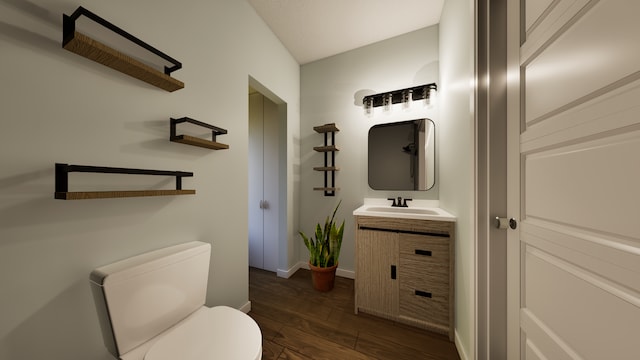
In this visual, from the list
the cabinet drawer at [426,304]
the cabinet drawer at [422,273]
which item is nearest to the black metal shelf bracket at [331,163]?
the cabinet drawer at [422,273]

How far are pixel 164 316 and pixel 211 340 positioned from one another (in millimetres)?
278

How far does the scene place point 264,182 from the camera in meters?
2.43

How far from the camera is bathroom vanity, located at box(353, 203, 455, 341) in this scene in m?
1.42

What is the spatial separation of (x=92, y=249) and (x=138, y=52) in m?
0.96

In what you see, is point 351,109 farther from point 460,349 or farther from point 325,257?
point 460,349

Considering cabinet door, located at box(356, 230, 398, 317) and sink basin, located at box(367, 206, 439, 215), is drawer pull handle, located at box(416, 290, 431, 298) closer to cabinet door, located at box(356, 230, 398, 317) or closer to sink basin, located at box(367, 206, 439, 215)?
cabinet door, located at box(356, 230, 398, 317)

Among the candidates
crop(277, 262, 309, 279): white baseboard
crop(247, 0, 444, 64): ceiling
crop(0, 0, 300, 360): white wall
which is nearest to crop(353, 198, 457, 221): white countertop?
crop(277, 262, 309, 279): white baseboard

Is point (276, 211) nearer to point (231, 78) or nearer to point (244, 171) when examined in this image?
point (244, 171)

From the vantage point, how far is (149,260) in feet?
2.94

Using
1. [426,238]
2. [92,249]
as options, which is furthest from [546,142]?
[92,249]

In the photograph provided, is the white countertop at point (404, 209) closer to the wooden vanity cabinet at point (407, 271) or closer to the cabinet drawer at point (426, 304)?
the wooden vanity cabinet at point (407, 271)

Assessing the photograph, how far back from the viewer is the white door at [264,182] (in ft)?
7.76

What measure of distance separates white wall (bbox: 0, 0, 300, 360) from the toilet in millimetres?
96

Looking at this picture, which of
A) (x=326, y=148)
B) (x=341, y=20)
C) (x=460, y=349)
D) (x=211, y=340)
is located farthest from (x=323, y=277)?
(x=341, y=20)
